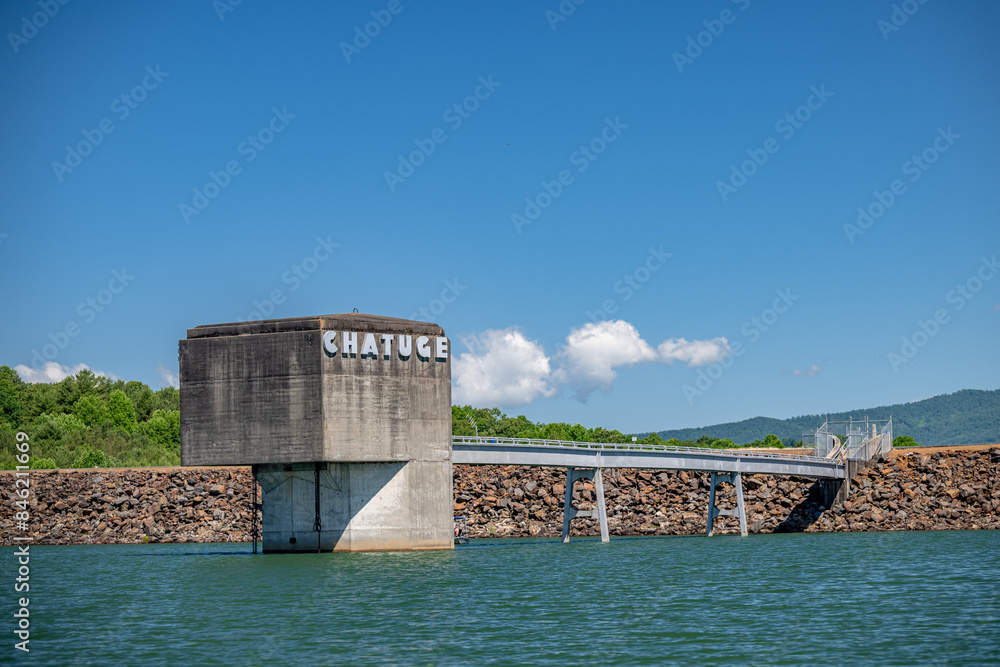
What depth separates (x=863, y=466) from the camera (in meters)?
97.1

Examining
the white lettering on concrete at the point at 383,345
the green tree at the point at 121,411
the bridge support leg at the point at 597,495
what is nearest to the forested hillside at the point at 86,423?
the green tree at the point at 121,411

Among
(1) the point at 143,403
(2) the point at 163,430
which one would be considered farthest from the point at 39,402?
(2) the point at 163,430

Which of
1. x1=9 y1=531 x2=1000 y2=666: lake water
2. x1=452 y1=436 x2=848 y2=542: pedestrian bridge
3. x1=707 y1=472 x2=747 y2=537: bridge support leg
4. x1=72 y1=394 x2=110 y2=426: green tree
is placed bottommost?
x1=9 y1=531 x2=1000 y2=666: lake water

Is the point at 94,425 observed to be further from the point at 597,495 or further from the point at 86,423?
the point at 597,495

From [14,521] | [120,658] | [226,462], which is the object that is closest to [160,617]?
[120,658]

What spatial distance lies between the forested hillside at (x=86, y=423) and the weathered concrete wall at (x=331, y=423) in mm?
58760

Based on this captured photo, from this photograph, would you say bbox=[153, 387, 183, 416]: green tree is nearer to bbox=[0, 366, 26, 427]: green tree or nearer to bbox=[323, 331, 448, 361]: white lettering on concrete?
bbox=[0, 366, 26, 427]: green tree

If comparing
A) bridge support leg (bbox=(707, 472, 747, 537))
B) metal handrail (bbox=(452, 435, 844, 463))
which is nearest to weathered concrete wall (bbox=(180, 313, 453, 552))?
metal handrail (bbox=(452, 435, 844, 463))

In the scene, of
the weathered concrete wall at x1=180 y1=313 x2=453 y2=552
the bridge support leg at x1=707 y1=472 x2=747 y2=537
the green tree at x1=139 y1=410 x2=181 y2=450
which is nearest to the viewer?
the weathered concrete wall at x1=180 y1=313 x2=453 y2=552

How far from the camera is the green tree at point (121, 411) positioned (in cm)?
15494

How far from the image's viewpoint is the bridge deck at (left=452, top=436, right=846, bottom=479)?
240 ft

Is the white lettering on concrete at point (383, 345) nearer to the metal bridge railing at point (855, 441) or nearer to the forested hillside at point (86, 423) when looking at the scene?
the metal bridge railing at point (855, 441)

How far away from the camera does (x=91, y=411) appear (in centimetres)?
15512

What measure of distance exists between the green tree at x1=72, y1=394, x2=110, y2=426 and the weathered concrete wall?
93646 mm
